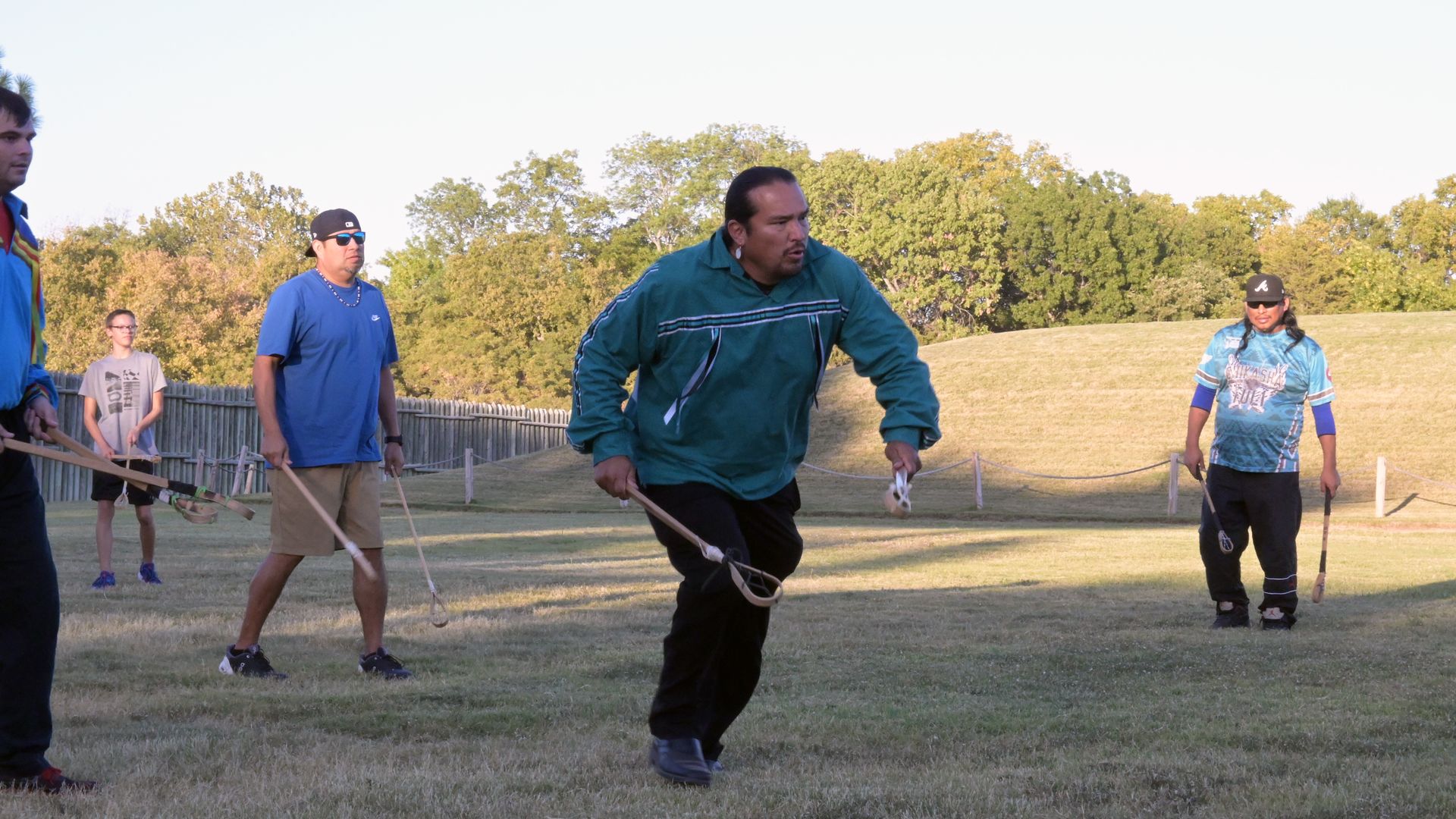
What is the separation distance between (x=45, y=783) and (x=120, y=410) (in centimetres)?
706

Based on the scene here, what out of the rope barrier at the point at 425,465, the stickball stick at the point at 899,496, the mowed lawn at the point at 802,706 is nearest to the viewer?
the stickball stick at the point at 899,496

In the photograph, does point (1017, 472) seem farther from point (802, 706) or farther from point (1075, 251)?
point (1075, 251)

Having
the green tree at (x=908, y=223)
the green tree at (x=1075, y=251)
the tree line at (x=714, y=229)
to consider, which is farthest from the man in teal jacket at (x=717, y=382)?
the green tree at (x=1075, y=251)

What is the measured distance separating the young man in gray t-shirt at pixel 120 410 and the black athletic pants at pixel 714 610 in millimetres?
6978

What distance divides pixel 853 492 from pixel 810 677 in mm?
26645

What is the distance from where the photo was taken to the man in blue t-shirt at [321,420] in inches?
267

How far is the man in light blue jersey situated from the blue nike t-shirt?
4901mm

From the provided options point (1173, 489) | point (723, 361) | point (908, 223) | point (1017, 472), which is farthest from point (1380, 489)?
point (908, 223)

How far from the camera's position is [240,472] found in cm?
3131

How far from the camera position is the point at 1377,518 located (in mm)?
27438

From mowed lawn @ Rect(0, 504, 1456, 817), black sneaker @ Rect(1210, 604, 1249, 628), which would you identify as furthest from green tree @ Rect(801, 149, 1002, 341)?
black sneaker @ Rect(1210, 604, 1249, 628)

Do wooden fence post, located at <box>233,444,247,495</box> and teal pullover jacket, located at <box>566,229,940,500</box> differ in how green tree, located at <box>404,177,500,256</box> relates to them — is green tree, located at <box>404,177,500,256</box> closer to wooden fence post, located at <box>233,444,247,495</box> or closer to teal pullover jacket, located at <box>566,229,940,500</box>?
wooden fence post, located at <box>233,444,247,495</box>

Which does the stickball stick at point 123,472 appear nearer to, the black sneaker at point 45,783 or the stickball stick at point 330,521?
the stickball stick at point 330,521

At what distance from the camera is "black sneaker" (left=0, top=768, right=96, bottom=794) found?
4.38 meters
